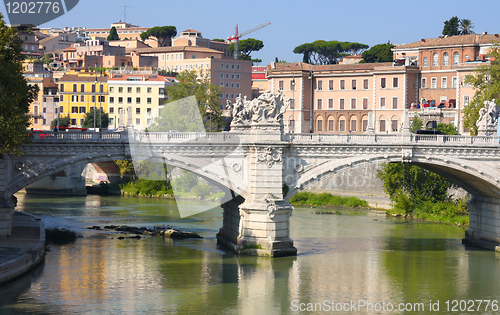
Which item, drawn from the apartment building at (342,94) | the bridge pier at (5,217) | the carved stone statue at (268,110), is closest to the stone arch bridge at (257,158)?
the bridge pier at (5,217)

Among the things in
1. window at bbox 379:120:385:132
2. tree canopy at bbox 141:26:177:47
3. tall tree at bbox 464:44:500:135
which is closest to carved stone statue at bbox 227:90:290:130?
tall tree at bbox 464:44:500:135

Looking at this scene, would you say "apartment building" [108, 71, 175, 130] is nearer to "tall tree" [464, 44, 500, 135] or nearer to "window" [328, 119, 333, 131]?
"window" [328, 119, 333, 131]

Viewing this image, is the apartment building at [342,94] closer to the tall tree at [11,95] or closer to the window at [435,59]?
the window at [435,59]

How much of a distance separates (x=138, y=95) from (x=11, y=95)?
1856 inches

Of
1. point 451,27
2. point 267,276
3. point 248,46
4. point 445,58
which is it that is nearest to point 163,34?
point 248,46

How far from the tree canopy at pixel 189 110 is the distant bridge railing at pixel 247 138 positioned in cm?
2385

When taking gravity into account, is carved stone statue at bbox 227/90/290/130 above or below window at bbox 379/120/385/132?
below

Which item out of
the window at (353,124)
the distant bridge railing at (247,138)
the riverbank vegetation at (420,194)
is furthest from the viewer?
the window at (353,124)

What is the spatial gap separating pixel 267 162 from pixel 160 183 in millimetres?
29275

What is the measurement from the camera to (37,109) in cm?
8244

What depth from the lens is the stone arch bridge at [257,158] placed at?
94.8 ft

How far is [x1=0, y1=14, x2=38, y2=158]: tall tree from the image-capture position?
26047 millimetres

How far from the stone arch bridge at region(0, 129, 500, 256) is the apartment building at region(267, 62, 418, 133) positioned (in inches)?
1280

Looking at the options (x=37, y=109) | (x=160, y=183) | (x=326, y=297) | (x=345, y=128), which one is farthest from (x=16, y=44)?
(x=37, y=109)
